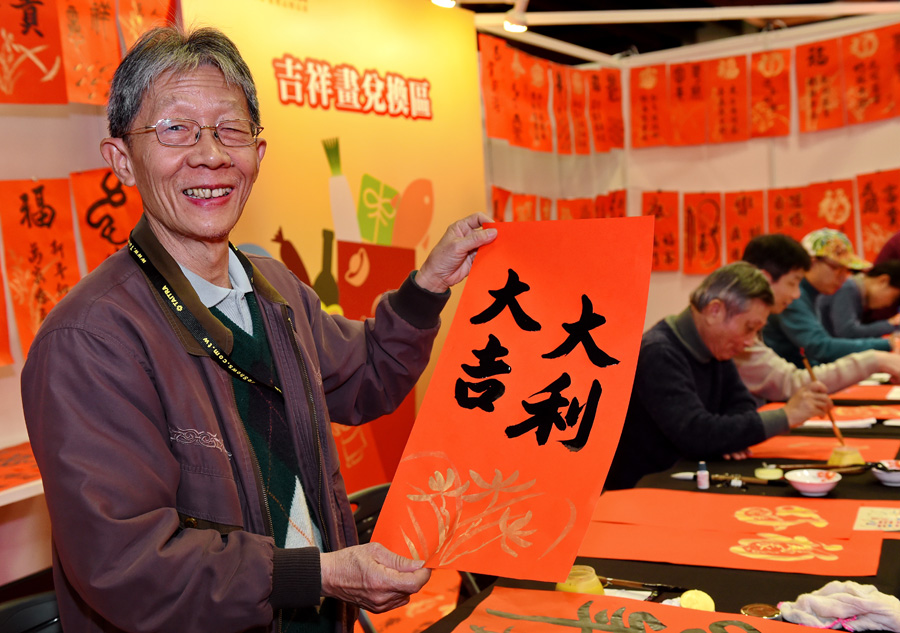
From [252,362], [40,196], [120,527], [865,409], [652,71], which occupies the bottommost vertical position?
[865,409]

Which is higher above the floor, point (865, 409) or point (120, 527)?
point (120, 527)

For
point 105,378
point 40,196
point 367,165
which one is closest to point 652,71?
point 367,165

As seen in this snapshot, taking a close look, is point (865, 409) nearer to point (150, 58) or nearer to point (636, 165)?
point (150, 58)

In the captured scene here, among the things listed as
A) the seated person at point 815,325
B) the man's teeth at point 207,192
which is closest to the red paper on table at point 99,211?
the man's teeth at point 207,192

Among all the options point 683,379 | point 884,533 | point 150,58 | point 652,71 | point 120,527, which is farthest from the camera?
point 652,71

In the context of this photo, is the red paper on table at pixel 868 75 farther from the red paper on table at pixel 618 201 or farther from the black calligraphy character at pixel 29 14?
the black calligraphy character at pixel 29 14

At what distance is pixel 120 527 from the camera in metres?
0.86

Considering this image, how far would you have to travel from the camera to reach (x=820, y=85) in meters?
4.89

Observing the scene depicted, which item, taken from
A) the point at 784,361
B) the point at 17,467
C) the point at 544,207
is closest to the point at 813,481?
the point at 784,361

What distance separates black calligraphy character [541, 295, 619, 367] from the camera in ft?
3.57

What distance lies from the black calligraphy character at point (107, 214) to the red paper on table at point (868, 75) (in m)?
4.38

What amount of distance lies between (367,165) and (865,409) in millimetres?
2180

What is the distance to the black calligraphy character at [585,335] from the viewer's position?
1.09 metres

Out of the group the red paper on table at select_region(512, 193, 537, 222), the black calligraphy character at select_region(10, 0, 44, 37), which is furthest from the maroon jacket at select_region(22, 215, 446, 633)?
the red paper on table at select_region(512, 193, 537, 222)
